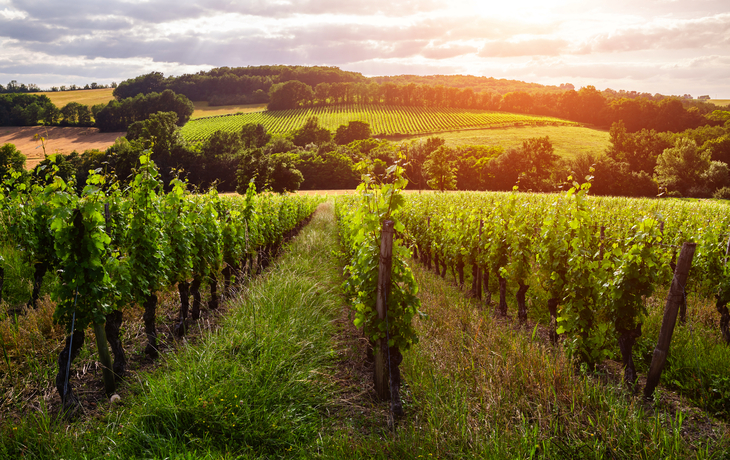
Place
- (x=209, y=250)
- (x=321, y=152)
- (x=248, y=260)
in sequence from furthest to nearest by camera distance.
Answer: (x=321, y=152)
(x=248, y=260)
(x=209, y=250)

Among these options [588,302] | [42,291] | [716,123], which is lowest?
[42,291]

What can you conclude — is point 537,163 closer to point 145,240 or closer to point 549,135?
point 549,135

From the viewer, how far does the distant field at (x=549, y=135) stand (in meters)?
57.2

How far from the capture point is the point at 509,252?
6.82 metres

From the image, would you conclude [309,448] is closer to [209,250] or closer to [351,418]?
[351,418]

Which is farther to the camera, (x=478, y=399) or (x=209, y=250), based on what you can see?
(x=209, y=250)

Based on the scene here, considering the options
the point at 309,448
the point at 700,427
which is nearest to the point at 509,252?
the point at 700,427

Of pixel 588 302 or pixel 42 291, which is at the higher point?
pixel 588 302

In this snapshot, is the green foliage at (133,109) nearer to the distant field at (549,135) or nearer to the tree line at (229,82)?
the tree line at (229,82)

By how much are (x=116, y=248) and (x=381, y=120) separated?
82620mm

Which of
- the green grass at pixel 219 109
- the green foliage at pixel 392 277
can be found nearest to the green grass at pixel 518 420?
the green foliage at pixel 392 277

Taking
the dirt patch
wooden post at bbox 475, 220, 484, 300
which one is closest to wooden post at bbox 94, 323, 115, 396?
wooden post at bbox 475, 220, 484, 300

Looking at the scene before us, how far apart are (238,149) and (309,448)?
191 feet

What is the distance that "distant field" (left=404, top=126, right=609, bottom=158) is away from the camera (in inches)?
2253
